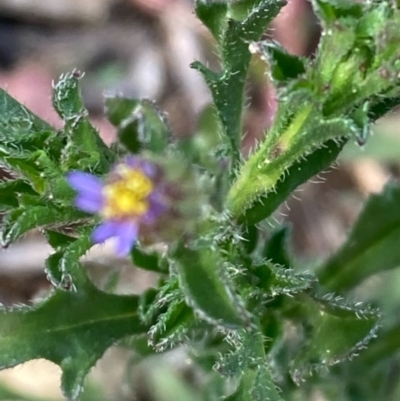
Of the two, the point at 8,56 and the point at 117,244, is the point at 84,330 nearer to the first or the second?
the point at 117,244

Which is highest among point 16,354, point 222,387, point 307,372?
point 307,372

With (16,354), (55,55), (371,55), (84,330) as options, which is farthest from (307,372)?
(55,55)

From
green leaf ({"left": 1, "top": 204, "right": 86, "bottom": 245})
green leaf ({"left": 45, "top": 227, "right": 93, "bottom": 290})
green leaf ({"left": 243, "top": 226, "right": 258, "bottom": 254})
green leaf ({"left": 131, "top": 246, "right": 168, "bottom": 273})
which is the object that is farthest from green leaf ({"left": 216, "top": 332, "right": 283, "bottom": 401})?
green leaf ({"left": 1, "top": 204, "right": 86, "bottom": 245})

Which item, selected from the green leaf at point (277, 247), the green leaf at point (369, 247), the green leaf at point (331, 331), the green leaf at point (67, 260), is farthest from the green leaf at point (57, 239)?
the green leaf at point (369, 247)

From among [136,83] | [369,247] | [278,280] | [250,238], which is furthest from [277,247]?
[136,83]

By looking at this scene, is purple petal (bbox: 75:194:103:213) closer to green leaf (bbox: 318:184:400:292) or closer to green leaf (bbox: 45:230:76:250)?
green leaf (bbox: 45:230:76:250)

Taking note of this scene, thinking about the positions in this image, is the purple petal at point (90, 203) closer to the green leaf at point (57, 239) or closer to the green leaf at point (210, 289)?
the green leaf at point (210, 289)
